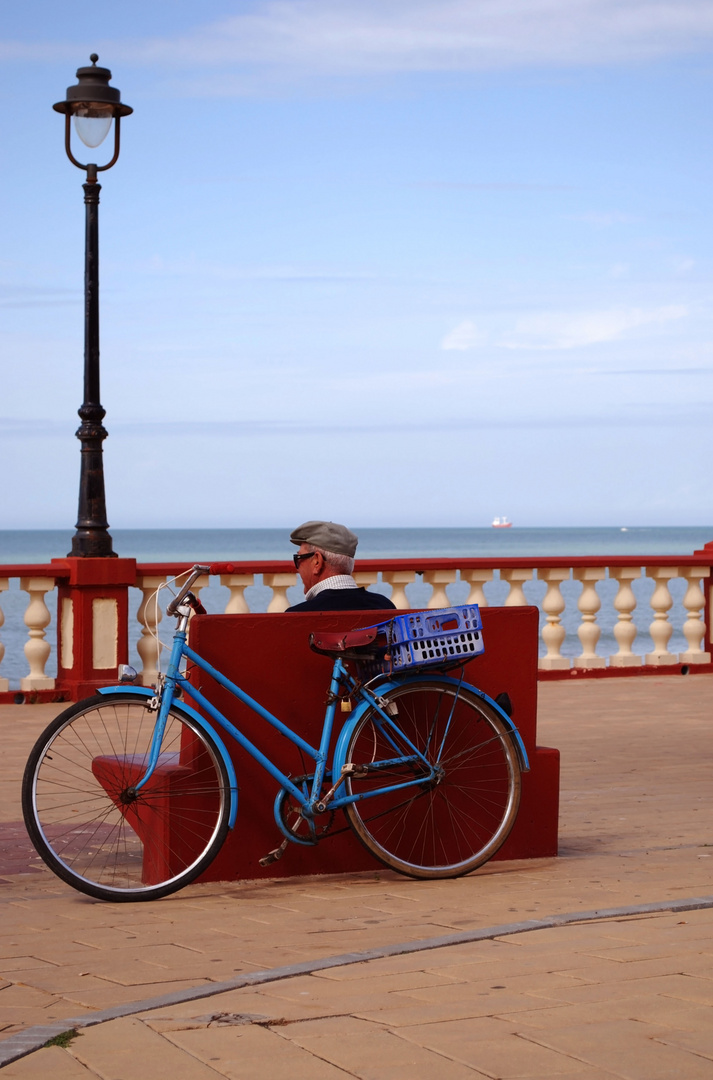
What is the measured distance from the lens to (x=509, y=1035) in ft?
10.6

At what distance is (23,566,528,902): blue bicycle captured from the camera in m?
5.01

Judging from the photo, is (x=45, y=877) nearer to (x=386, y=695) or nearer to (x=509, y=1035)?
(x=386, y=695)

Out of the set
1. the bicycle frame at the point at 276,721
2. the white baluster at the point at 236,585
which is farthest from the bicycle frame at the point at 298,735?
the white baluster at the point at 236,585

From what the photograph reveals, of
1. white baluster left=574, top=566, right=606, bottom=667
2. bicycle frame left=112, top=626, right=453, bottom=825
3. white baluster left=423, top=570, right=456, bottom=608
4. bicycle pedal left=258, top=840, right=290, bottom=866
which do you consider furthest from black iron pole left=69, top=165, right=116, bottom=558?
bicycle pedal left=258, top=840, right=290, bottom=866

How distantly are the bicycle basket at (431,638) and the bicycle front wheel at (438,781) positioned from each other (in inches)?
5.6

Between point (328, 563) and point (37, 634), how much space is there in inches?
224

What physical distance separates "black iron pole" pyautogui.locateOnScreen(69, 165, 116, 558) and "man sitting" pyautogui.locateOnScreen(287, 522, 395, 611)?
5022 millimetres

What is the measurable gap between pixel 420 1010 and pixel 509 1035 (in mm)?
286

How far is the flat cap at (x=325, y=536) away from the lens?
5.64 m

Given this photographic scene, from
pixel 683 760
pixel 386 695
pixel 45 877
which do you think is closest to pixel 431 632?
pixel 386 695

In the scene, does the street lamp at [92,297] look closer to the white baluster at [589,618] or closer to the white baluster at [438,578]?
the white baluster at [438,578]

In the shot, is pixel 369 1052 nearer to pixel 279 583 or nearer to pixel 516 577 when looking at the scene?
pixel 279 583

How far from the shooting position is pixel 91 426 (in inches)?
424

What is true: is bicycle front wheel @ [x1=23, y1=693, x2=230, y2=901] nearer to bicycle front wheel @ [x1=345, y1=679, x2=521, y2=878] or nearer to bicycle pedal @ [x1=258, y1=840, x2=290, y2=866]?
bicycle pedal @ [x1=258, y1=840, x2=290, y2=866]
